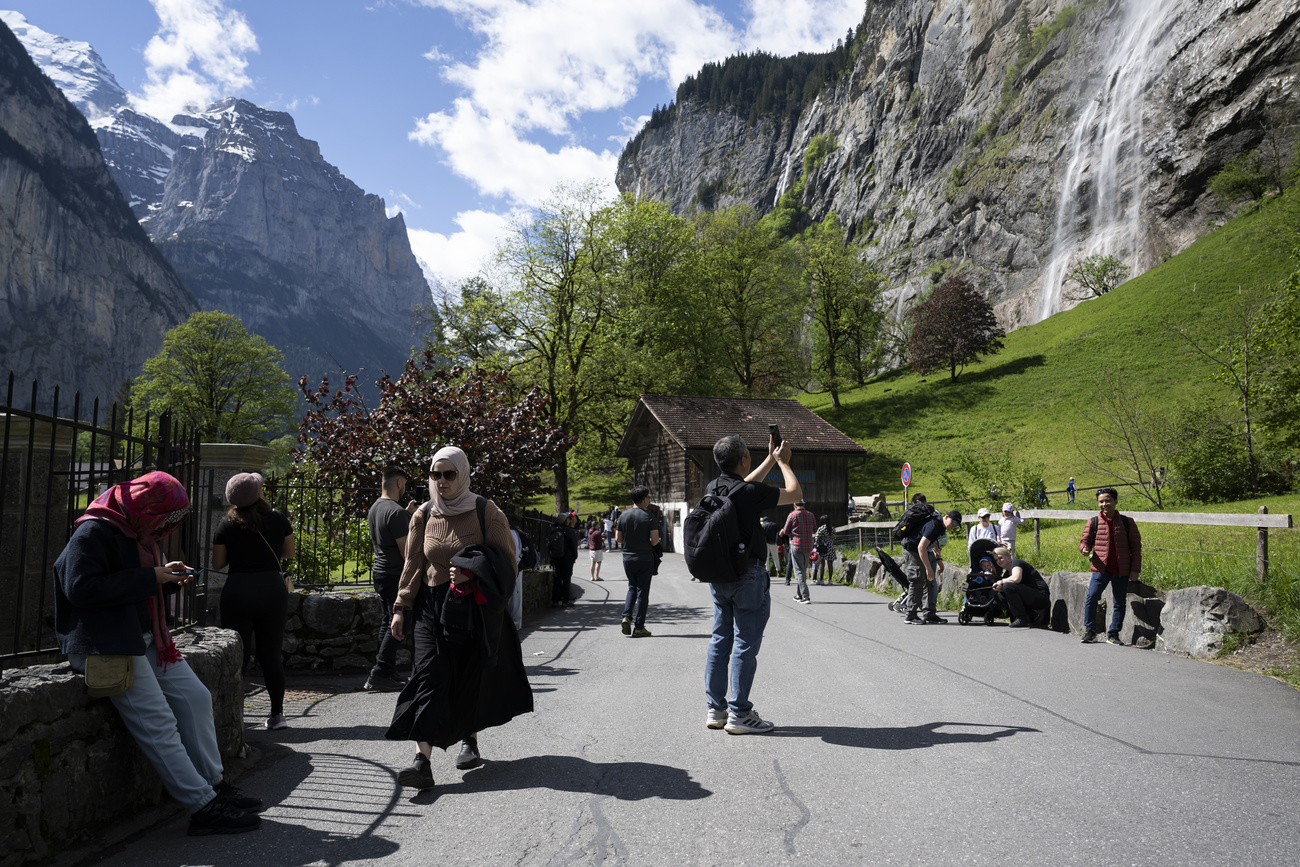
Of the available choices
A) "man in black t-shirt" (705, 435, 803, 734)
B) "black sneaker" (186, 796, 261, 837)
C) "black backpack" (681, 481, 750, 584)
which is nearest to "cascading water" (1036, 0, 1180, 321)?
"man in black t-shirt" (705, 435, 803, 734)

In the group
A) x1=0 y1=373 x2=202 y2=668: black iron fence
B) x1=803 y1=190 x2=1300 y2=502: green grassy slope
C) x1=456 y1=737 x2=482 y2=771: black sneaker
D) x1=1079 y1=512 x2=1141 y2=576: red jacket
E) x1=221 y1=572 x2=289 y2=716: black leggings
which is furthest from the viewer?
x1=803 y1=190 x2=1300 y2=502: green grassy slope

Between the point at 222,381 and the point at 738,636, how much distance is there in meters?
54.2

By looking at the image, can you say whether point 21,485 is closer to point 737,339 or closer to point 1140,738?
point 1140,738

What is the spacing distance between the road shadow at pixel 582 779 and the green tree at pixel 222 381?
51010 millimetres

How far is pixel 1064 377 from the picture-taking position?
1816 inches

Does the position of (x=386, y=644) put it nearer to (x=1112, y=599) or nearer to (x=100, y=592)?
(x=100, y=592)

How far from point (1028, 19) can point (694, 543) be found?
332ft

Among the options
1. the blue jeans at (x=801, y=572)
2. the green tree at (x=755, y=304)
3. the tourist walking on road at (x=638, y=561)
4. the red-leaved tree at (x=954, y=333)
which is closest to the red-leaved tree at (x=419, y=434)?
the tourist walking on road at (x=638, y=561)

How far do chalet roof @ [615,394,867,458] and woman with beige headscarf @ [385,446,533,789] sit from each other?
28574mm

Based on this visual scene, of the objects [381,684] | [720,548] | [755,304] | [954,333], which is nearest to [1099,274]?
[954,333]

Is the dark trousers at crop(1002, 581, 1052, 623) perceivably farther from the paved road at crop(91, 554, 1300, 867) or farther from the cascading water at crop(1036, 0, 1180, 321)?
the cascading water at crop(1036, 0, 1180, 321)

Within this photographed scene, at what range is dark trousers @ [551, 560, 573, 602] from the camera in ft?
45.7

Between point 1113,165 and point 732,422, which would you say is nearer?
point 732,422

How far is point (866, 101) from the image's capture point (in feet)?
376
